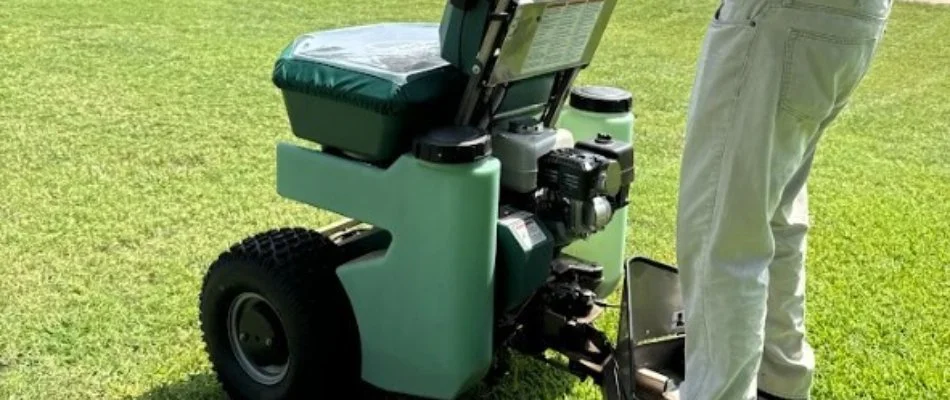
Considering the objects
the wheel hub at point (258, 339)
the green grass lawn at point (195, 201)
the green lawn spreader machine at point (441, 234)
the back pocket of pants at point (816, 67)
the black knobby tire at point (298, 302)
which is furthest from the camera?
the green grass lawn at point (195, 201)

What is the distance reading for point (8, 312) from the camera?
137 inches

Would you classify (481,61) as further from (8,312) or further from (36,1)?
(36,1)

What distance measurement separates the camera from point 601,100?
321 cm

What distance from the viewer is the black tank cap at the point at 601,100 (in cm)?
320

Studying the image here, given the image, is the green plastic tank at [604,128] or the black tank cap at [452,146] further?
the green plastic tank at [604,128]

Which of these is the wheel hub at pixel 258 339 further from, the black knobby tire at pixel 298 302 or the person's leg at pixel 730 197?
the person's leg at pixel 730 197

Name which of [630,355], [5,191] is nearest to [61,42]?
[5,191]

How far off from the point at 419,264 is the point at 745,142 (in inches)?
32.7

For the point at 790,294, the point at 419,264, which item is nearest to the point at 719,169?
the point at 790,294

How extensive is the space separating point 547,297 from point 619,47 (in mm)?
5700

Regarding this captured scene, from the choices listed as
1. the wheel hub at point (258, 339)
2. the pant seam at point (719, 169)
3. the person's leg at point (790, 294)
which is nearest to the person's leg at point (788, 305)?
the person's leg at point (790, 294)

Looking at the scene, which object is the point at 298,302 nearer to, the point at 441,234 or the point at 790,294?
the point at 441,234

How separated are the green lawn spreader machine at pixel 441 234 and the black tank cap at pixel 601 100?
0.41 feet

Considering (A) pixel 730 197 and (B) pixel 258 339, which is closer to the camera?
(A) pixel 730 197
